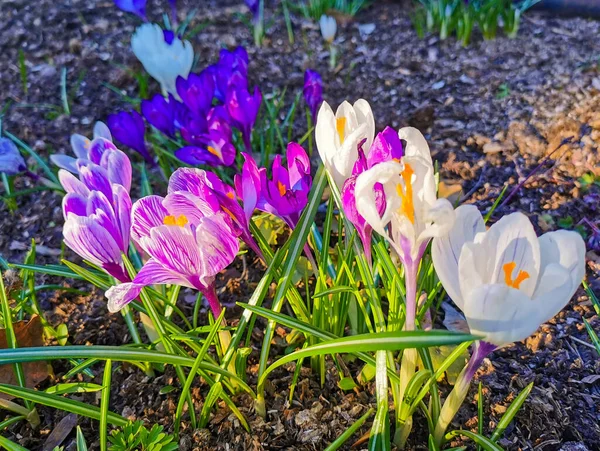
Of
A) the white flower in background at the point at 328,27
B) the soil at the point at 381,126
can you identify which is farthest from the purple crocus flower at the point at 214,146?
the white flower in background at the point at 328,27

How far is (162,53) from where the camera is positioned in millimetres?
1972

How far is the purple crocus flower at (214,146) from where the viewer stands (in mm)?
1513

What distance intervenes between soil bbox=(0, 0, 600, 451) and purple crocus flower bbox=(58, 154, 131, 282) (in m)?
0.44

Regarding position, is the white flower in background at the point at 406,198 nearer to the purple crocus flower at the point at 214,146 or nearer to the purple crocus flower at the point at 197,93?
the purple crocus flower at the point at 214,146

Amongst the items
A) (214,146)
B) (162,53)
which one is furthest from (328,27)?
(214,146)

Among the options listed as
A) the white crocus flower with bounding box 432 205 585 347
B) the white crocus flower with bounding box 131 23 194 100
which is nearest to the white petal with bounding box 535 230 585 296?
the white crocus flower with bounding box 432 205 585 347

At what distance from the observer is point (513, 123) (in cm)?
233

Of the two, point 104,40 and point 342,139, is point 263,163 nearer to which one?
point 342,139

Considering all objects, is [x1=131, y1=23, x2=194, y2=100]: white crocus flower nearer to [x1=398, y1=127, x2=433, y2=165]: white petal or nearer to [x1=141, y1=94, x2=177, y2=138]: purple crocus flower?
[x1=141, y1=94, x2=177, y2=138]: purple crocus flower

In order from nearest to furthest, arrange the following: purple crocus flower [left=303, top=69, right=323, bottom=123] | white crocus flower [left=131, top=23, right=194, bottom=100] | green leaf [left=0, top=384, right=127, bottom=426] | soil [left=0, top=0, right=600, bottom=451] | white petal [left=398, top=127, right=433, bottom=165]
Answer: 1. white petal [left=398, top=127, right=433, bottom=165]
2. green leaf [left=0, top=384, right=127, bottom=426]
3. soil [left=0, top=0, right=600, bottom=451]
4. purple crocus flower [left=303, top=69, right=323, bottom=123]
5. white crocus flower [left=131, top=23, right=194, bottom=100]

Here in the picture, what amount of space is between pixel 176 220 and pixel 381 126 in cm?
166

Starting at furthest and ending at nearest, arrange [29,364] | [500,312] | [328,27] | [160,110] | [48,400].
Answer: [328,27] → [160,110] → [29,364] → [48,400] → [500,312]

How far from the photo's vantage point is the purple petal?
0.95m

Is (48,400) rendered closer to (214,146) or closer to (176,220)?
(176,220)
